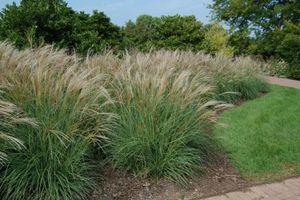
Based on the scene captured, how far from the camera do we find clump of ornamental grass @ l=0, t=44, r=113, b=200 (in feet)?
11.3

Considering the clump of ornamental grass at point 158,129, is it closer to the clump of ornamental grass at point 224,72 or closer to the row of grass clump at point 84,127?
the row of grass clump at point 84,127

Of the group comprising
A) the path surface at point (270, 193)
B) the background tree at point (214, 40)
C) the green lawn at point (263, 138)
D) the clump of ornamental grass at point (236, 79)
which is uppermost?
the background tree at point (214, 40)

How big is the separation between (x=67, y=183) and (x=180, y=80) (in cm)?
163

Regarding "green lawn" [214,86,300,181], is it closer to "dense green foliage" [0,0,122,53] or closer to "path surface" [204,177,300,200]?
"path surface" [204,177,300,200]

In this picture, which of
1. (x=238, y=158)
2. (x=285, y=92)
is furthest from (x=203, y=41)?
(x=238, y=158)

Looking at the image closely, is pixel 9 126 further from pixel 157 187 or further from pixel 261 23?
pixel 261 23

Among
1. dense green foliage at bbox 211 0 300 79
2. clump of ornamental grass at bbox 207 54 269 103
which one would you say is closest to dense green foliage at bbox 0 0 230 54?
clump of ornamental grass at bbox 207 54 269 103

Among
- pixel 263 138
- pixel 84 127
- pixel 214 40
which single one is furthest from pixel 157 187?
pixel 214 40

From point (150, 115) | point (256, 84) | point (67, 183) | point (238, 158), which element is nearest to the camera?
point (67, 183)

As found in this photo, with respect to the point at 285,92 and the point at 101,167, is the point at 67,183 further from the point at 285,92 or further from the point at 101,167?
the point at 285,92

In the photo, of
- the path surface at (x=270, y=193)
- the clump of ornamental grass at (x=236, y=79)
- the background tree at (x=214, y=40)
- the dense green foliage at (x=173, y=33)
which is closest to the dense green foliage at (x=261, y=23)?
the background tree at (x=214, y=40)

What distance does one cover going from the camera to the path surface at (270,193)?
402 centimetres

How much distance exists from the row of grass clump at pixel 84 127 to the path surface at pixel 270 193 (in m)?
0.51

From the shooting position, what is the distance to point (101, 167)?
14.0ft
